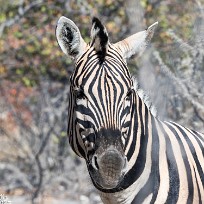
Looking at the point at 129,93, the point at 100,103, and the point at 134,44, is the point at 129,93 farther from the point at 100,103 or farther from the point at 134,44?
the point at 134,44

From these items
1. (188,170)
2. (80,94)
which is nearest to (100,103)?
(80,94)

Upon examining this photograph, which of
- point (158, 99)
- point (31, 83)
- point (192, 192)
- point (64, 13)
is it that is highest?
point (64, 13)

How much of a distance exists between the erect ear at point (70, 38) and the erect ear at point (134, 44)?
0.82 ft

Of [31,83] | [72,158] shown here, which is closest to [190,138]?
[72,158]

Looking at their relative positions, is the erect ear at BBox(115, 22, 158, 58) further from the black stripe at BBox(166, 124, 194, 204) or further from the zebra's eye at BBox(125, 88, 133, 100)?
the black stripe at BBox(166, 124, 194, 204)

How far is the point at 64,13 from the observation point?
14289mm

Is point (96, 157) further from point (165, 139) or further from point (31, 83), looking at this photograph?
point (31, 83)

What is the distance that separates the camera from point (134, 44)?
16.8ft

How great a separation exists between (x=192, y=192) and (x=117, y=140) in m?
0.64

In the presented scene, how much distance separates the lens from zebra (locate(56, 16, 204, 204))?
4531 millimetres

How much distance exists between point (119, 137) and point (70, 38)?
2.74 feet

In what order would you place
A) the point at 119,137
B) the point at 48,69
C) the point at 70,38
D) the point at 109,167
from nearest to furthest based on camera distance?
the point at 109,167 < the point at 119,137 < the point at 70,38 < the point at 48,69

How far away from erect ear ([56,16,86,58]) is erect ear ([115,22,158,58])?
9.8 inches

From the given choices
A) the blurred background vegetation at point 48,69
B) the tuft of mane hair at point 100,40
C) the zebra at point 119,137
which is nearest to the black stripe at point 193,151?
the zebra at point 119,137
